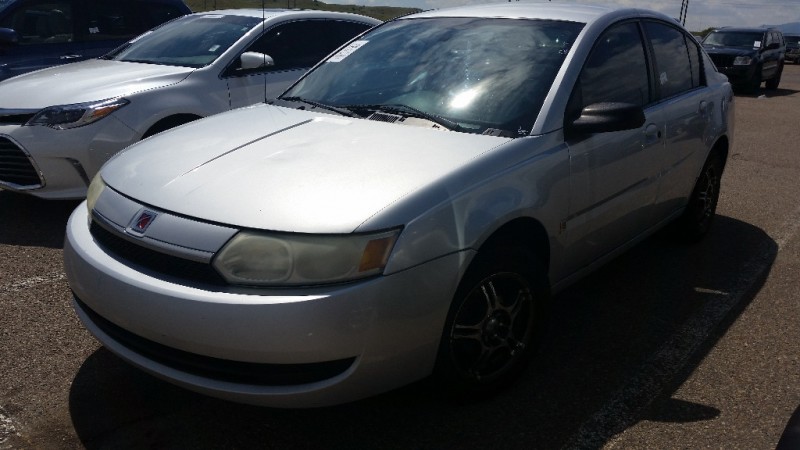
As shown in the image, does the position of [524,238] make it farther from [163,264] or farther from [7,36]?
[7,36]

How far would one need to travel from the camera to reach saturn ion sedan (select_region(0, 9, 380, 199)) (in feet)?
17.3

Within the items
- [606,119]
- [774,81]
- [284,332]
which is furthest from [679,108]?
[774,81]

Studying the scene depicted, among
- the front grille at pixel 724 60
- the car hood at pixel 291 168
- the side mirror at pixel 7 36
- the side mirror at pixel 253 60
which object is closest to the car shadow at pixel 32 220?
the side mirror at pixel 253 60

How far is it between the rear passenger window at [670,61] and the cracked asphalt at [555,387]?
1.15 m

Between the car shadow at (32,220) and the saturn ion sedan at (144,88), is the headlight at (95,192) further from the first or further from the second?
the saturn ion sedan at (144,88)

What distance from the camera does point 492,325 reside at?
3.09 metres

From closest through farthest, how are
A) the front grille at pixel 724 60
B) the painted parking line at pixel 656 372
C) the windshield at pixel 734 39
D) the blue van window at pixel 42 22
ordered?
the painted parking line at pixel 656 372
the blue van window at pixel 42 22
the front grille at pixel 724 60
the windshield at pixel 734 39

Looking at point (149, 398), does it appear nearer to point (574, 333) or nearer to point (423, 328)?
point (423, 328)

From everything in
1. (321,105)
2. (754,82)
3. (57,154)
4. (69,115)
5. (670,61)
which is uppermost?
(670,61)

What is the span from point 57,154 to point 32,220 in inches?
23.3

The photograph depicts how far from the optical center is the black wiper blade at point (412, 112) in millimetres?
3392

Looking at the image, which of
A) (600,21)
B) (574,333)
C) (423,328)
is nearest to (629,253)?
(574,333)

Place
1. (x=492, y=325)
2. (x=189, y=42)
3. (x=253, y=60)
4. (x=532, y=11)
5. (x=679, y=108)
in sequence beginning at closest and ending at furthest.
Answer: (x=492, y=325)
(x=532, y=11)
(x=679, y=108)
(x=253, y=60)
(x=189, y=42)

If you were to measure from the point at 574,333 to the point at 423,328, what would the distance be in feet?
4.83
